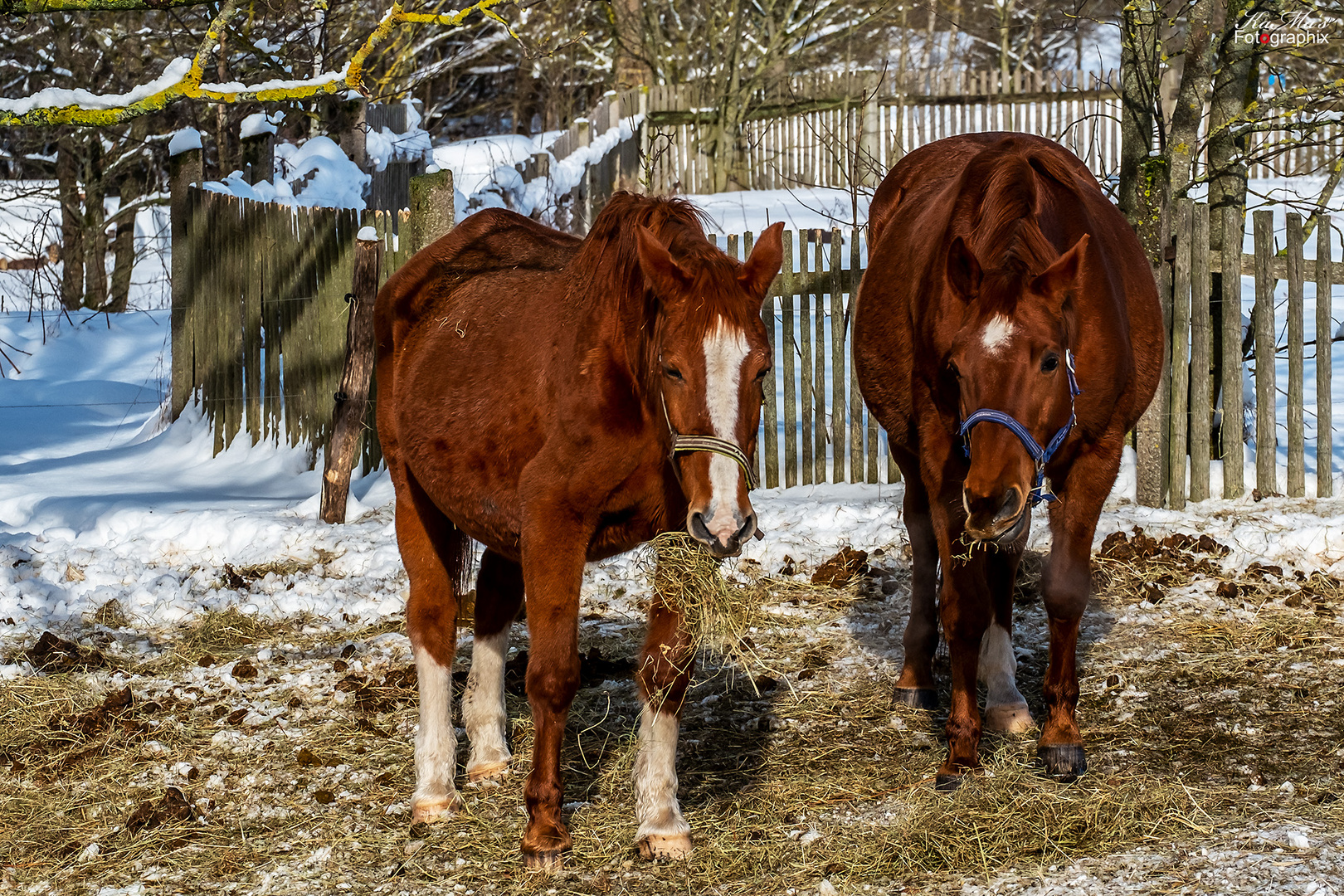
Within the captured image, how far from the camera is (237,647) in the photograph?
5605 millimetres

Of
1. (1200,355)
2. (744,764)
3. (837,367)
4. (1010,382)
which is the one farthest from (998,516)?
(837,367)

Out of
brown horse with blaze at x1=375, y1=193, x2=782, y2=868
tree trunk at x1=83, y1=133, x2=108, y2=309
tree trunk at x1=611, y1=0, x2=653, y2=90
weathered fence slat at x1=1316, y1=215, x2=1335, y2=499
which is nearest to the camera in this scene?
brown horse with blaze at x1=375, y1=193, x2=782, y2=868

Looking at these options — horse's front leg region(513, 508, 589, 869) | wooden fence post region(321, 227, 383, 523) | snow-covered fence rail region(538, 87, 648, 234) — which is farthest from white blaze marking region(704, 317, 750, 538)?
snow-covered fence rail region(538, 87, 648, 234)

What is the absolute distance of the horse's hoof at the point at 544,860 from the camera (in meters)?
3.51

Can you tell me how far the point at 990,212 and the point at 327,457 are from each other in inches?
185

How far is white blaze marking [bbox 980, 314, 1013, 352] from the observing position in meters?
3.42

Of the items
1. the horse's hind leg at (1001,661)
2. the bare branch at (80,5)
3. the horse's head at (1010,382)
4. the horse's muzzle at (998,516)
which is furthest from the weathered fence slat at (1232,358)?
the bare branch at (80,5)

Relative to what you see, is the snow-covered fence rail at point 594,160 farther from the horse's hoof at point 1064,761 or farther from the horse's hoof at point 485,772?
the horse's hoof at point 1064,761

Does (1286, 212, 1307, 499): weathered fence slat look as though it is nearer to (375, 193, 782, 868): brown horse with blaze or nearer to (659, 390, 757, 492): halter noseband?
(375, 193, 782, 868): brown horse with blaze

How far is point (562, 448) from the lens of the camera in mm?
3436

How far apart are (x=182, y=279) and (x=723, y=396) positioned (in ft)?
26.9

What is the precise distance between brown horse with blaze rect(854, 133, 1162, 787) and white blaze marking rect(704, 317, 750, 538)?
76 cm

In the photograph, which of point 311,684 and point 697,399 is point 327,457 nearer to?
point 311,684

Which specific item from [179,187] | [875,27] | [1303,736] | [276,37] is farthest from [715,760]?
[875,27]
